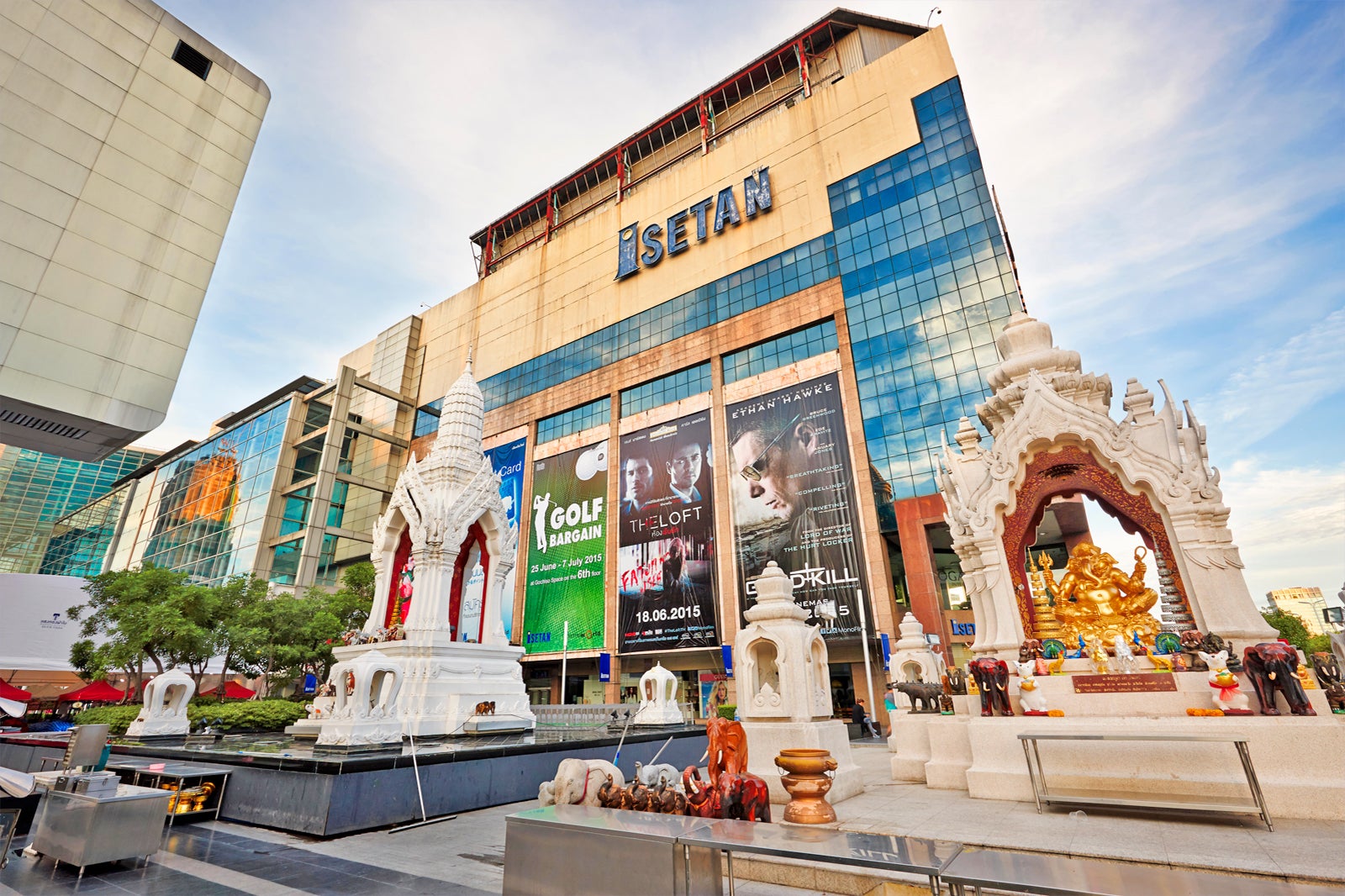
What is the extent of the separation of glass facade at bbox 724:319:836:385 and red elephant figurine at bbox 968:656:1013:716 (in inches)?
1042

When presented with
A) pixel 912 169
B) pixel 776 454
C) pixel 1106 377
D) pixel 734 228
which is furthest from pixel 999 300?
pixel 1106 377

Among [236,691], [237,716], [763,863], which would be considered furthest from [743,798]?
[236,691]

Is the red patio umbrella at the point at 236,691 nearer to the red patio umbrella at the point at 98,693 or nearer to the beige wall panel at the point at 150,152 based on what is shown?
the red patio umbrella at the point at 98,693

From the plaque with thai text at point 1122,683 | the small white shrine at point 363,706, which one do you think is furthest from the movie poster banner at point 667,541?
the plaque with thai text at point 1122,683

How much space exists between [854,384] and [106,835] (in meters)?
30.8

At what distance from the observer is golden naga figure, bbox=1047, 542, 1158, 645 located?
861cm

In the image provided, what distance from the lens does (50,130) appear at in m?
17.9

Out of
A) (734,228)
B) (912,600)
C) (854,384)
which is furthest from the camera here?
(734,228)

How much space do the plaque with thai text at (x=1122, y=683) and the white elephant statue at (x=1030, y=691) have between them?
44 cm

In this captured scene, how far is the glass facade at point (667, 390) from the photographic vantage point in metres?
37.3

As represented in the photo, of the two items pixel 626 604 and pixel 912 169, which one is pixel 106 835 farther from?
pixel 912 169

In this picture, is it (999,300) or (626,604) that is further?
(626,604)

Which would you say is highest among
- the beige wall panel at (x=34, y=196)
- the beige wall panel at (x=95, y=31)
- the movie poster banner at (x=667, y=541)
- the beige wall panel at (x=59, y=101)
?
the beige wall panel at (x=95, y=31)

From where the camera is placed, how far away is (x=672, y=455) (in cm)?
3597
